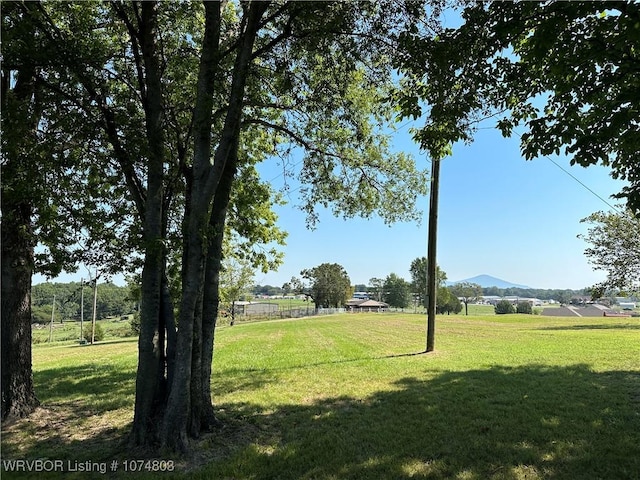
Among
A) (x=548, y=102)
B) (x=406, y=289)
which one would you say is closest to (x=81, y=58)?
(x=548, y=102)

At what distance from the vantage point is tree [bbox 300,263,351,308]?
85.4 metres

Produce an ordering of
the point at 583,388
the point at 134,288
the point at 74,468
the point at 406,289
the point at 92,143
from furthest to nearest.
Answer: the point at 406,289 < the point at 134,288 < the point at 583,388 < the point at 92,143 < the point at 74,468

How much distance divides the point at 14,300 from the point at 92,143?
2.92m

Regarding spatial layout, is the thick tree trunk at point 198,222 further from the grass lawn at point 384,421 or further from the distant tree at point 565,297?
the distant tree at point 565,297

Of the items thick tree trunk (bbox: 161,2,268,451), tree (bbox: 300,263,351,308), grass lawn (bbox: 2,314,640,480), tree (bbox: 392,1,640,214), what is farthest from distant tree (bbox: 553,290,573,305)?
thick tree trunk (bbox: 161,2,268,451)

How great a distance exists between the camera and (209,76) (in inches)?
219

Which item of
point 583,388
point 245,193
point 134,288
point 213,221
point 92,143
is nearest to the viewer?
point 213,221

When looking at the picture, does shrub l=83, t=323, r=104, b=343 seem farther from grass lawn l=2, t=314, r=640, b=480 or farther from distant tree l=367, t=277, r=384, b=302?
distant tree l=367, t=277, r=384, b=302

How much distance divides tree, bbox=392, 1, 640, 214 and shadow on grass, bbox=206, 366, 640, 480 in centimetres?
307

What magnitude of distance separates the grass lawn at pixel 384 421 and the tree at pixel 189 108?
1.04m

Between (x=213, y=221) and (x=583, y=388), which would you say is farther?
(x=583, y=388)

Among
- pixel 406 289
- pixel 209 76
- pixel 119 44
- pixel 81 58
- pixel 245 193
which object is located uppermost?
pixel 119 44

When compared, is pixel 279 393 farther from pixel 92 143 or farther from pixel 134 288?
pixel 92 143

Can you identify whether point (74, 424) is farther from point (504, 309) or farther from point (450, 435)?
point (504, 309)
